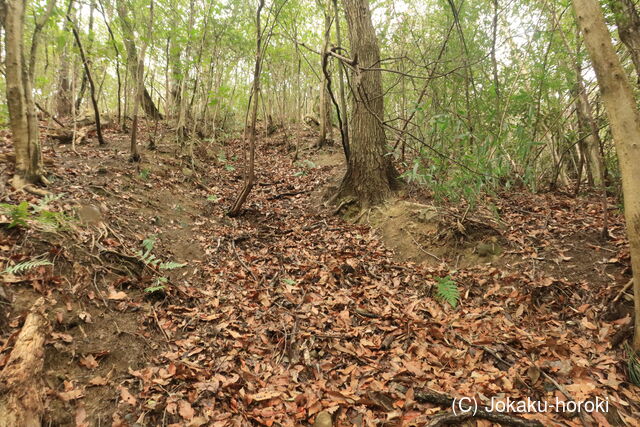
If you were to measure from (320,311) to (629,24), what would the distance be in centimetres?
516

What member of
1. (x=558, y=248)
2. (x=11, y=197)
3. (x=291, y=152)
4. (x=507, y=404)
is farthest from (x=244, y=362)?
(x=291, y=152)

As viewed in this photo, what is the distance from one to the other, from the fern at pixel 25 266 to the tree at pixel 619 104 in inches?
200

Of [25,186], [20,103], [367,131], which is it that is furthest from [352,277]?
[20,103]

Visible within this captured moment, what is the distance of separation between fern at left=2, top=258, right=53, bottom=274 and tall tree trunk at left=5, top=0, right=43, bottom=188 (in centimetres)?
195

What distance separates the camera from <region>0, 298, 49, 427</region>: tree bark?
6.54 feet

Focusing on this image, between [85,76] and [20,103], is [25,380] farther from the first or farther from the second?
[85,76]

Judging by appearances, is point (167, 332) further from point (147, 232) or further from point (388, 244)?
point (388, 244)

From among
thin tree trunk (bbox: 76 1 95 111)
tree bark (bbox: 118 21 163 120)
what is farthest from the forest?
tree bark (bbox: 118 21 163 120)

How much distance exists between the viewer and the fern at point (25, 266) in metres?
2.78

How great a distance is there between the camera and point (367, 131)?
593 centimetres

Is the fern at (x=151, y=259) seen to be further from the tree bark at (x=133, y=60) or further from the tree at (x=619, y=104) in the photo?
the tree at (x=619, y=104)

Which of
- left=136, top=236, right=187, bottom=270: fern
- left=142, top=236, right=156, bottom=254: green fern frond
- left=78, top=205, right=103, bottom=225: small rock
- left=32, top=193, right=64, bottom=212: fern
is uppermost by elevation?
left=32, top=193, right=64, bottom=212: fern

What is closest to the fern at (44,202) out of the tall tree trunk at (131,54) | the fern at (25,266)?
the fern at (25,266)

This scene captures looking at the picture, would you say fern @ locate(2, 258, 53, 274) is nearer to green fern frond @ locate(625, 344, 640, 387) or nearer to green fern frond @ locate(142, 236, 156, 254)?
green fern frond @ locate(142, 236, 156, 254)
